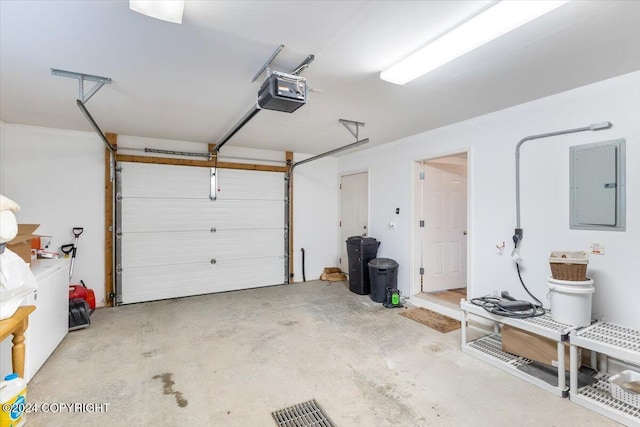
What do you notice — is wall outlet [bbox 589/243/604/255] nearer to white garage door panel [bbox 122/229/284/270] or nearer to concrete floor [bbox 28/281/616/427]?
concrete floor [bbox 28/281/616/427]

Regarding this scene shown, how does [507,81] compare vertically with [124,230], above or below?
above

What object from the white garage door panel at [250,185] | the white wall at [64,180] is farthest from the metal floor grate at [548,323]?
the white wall at [64,180]

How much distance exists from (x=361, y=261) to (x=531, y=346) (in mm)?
2649

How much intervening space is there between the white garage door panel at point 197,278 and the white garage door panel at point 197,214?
649mm

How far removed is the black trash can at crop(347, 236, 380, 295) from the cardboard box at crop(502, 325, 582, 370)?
2330 millimetres

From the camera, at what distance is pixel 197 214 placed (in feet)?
16.6

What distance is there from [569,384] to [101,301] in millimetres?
5517

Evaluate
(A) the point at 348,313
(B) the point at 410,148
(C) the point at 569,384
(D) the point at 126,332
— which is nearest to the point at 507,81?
(B) the point at 410,148

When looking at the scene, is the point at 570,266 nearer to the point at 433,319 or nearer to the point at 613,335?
the point at 613,335

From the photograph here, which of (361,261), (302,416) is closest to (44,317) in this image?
(302,416)

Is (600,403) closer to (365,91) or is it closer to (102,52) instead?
(365,91)

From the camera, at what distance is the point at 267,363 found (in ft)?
9.07

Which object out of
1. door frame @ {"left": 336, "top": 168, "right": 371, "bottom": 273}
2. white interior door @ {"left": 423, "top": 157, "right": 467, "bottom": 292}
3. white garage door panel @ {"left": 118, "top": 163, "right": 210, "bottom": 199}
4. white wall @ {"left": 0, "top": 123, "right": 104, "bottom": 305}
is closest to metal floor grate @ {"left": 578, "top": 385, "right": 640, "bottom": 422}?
white interior door @ {"left": 423, "top": 157, "right": 467, "bottom": 292}

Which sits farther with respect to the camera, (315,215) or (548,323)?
(315,215)
